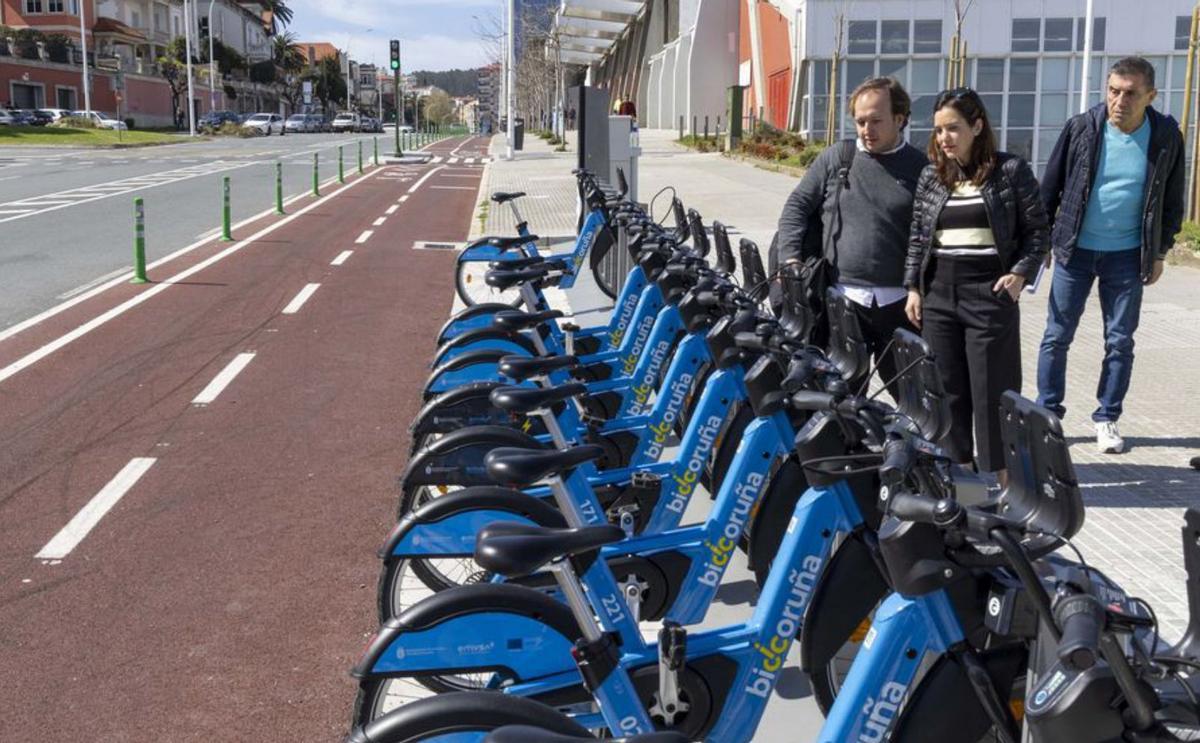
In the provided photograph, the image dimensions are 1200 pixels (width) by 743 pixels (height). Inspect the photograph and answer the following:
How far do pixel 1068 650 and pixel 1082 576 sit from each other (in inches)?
11.4

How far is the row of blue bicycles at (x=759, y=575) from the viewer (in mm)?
2086

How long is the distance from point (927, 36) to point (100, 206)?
24.3 metres

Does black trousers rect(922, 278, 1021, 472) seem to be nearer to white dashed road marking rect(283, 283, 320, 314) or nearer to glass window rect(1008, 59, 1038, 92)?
white dashed road marking rect(283, 283, 320, 314)

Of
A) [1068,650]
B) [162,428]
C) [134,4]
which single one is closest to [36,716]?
[1068,650]

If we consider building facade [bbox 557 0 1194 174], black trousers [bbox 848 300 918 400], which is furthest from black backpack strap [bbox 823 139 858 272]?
building facade [bbox 557 0 1194 174]

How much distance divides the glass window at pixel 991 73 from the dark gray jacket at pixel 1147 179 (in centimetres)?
3289

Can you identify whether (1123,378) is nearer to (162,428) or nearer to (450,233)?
(162,428)

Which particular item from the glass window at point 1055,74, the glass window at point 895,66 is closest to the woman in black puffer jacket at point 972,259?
the glass window at point 895,66

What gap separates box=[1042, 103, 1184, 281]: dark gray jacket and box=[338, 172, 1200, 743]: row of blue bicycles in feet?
6.24

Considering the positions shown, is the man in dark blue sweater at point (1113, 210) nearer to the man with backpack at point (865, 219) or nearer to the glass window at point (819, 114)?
the man with backpack at point (865, 219)

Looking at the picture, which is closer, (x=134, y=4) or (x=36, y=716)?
(x=36, y=716)

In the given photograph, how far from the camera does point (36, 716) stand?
3930mm

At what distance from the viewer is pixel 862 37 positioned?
37.2 meters

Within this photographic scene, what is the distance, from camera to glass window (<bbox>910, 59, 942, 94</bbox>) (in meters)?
37.0
